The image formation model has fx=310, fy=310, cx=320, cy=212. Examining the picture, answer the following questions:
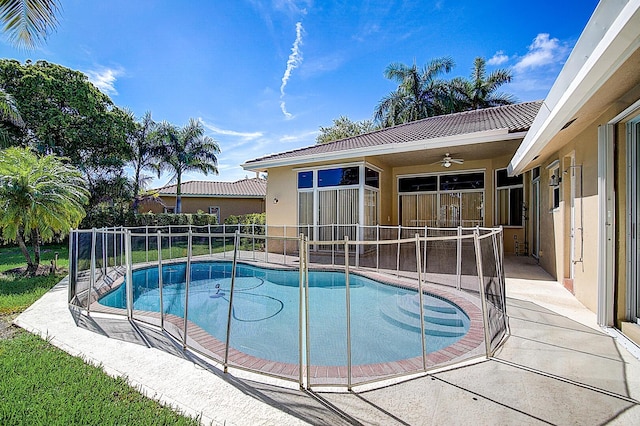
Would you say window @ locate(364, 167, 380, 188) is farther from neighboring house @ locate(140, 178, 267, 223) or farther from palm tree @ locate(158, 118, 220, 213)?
palm tree @ locate(158, 118, 220, 213)

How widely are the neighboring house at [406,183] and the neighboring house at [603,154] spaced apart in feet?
13.8

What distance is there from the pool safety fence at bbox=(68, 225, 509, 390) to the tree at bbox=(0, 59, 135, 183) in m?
14.0

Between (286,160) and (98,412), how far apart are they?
32.6 ft

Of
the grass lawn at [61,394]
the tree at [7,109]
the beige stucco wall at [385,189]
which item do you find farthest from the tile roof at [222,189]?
the grass lawn at [61,394]

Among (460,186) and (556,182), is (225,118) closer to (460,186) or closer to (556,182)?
(460,186)

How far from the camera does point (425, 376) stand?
3014mm

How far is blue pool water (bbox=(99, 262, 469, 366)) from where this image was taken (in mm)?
3725

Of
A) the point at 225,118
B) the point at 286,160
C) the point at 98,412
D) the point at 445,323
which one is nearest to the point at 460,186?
the point at 286,160

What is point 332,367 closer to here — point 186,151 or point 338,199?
point 338,199

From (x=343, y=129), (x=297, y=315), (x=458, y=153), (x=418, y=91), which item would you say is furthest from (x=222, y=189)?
(x=297, y=315)

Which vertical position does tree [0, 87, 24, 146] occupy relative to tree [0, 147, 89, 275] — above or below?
above

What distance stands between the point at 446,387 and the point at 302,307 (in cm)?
149

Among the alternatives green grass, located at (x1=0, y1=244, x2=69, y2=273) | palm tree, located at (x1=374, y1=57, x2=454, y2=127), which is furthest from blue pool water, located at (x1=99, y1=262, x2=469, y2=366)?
palm tree, located at (x1=374, y1=57, x2=454, y2=127)

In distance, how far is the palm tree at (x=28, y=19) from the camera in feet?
22.4
